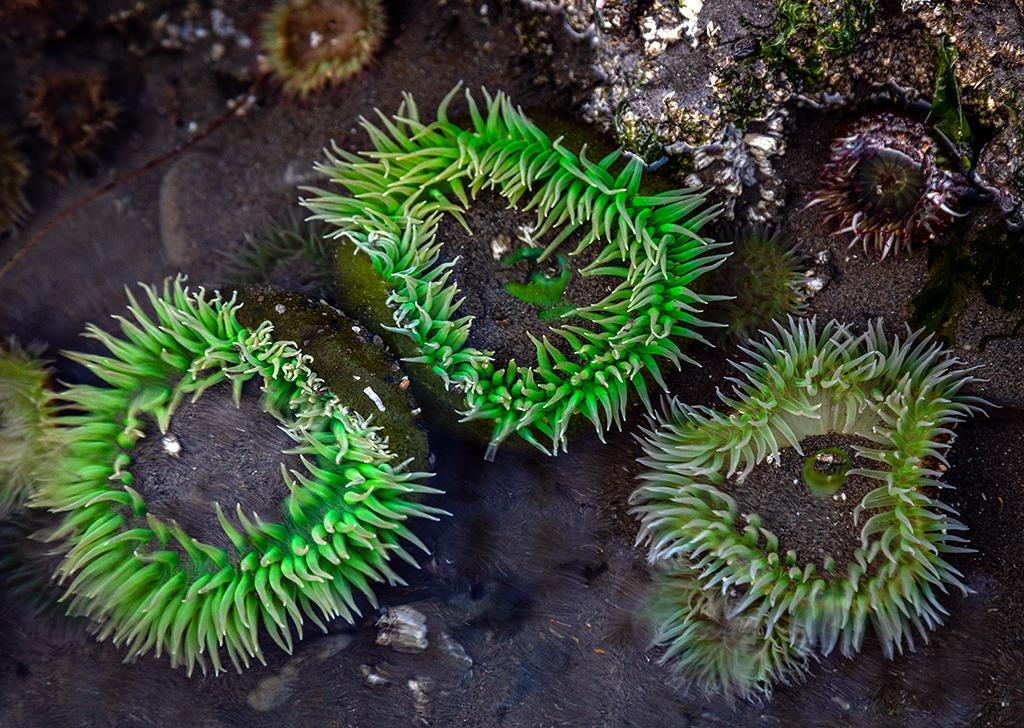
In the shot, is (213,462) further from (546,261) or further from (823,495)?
(823,495)

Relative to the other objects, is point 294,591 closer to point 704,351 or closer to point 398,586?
point 398,586

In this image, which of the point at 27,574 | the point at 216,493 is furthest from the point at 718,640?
the point at 27,574

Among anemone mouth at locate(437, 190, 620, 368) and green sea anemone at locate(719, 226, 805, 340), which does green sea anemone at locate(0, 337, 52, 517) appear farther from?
green sea anemone at locate(719, 226, 805, 340)

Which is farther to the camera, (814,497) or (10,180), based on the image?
(10,180)

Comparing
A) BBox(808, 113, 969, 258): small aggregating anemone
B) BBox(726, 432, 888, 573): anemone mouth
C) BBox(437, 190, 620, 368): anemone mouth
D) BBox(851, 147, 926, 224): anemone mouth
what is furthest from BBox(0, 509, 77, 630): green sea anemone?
BBox(851, 147, 926, 224): anemone mouth

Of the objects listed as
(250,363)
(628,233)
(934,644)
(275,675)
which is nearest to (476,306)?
(628,233)

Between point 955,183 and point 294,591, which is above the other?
point 955,183

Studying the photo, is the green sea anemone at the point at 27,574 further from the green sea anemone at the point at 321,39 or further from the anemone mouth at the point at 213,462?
the green sea anemone at the point at 321,39
